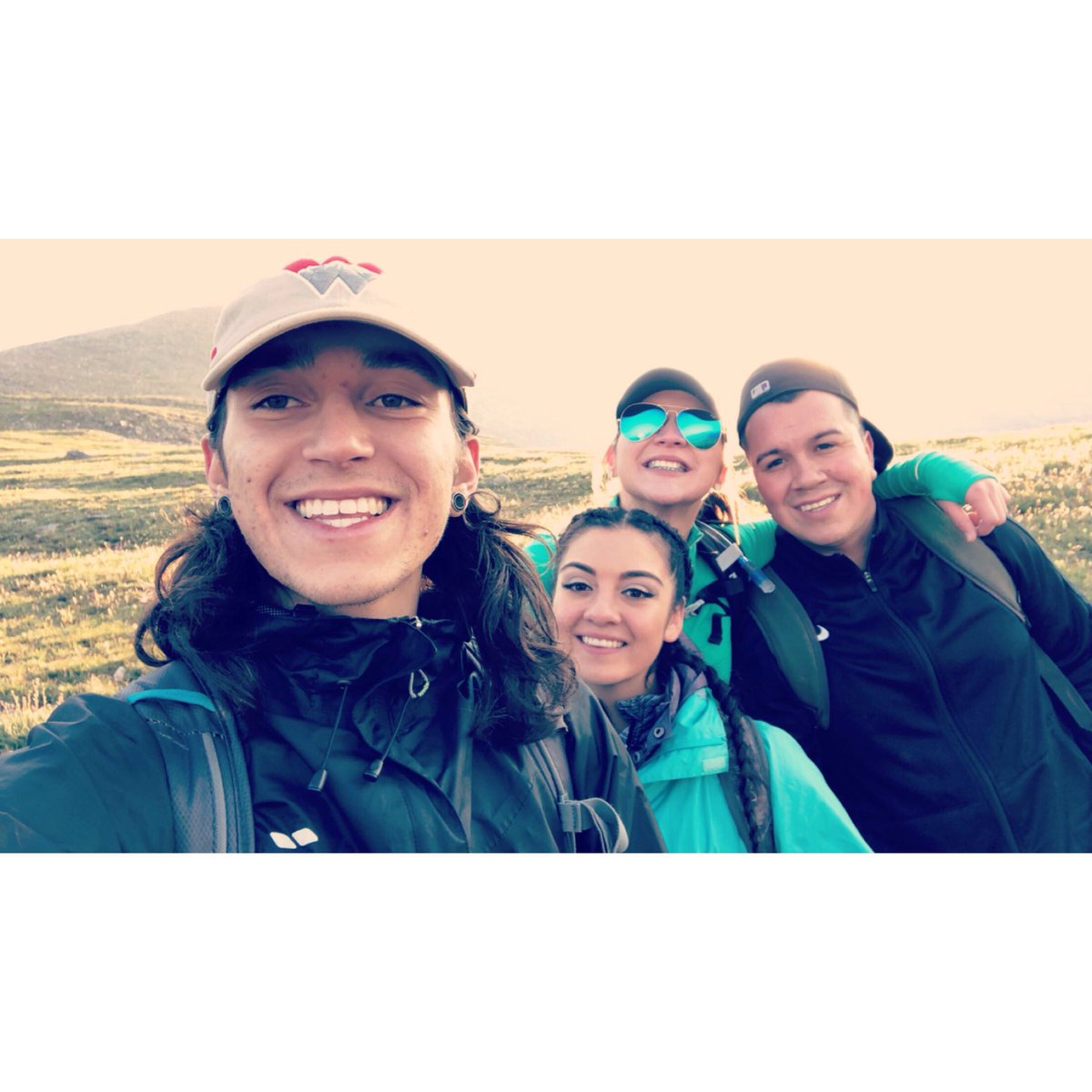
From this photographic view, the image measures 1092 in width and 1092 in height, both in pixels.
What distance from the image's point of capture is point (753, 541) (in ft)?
14.2

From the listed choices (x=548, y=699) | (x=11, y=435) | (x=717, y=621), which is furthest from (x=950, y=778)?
(x=11, y=435)

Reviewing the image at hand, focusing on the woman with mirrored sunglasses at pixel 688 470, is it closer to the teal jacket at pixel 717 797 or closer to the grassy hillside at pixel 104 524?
the teal jacket at pixel 717 797

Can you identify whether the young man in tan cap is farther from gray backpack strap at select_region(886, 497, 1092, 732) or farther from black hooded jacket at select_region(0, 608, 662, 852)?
gray backpack strap at select_region(886, 497, 1092, 732)

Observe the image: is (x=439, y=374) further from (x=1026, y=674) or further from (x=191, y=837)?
(x=1026, y=674)

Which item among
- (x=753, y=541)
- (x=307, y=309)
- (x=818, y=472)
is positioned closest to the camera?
(x=307, y=309)

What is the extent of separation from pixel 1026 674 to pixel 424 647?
→ 3.21 meters

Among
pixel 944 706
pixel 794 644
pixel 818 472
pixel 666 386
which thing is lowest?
pixel 944 706

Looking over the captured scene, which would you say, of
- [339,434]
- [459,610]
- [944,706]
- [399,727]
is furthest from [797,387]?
[399,727]

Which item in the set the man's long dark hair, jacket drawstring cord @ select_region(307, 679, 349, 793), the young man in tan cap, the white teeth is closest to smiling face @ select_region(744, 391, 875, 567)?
the man's long dark hair

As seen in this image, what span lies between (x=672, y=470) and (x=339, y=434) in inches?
109

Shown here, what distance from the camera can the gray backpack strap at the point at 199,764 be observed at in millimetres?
1788

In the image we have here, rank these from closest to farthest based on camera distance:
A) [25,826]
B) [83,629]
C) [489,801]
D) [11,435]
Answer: [25,826]
[489,801]
[83,629]
[11,435]

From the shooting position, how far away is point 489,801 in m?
2.18

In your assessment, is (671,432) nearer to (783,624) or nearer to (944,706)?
(783,624)
